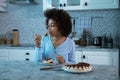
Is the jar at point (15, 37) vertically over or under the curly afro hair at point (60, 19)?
under

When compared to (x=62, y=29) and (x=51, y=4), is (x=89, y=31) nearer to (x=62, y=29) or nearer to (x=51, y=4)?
(x=51, y=4)

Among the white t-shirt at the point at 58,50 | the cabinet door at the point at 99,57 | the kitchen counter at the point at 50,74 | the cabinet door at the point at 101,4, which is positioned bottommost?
the cabinet door at the point at 99,57

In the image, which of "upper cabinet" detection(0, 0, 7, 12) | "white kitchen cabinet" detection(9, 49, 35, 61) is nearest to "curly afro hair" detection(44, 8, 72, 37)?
"white kitchen cabinet" detection(9, 49, 35, 61)

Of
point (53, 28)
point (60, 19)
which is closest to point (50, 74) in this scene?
point (53, 28)

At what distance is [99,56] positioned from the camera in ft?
11.2

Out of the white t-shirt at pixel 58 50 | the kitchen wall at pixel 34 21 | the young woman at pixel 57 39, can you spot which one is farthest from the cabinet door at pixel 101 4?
the white t-shirt at pixel 58 50

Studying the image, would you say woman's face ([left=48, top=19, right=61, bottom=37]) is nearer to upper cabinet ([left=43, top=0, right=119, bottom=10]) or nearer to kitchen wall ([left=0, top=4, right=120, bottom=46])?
upper cabinet ([left=43, top=0, right=119, bottom=10])

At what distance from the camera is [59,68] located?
1676 millimetres

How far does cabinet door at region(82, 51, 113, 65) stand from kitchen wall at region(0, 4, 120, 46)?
2.00ft

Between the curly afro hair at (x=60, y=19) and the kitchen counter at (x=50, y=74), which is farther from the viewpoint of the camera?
the curly afro hair at (x=60, y=19)

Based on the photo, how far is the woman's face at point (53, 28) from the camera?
89.6 inches

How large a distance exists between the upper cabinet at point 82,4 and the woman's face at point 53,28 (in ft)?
4.63

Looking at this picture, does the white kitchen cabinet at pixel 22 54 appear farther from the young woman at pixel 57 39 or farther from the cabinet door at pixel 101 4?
the young woman at pixel 57 39

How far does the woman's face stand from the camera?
2275 millimetres
